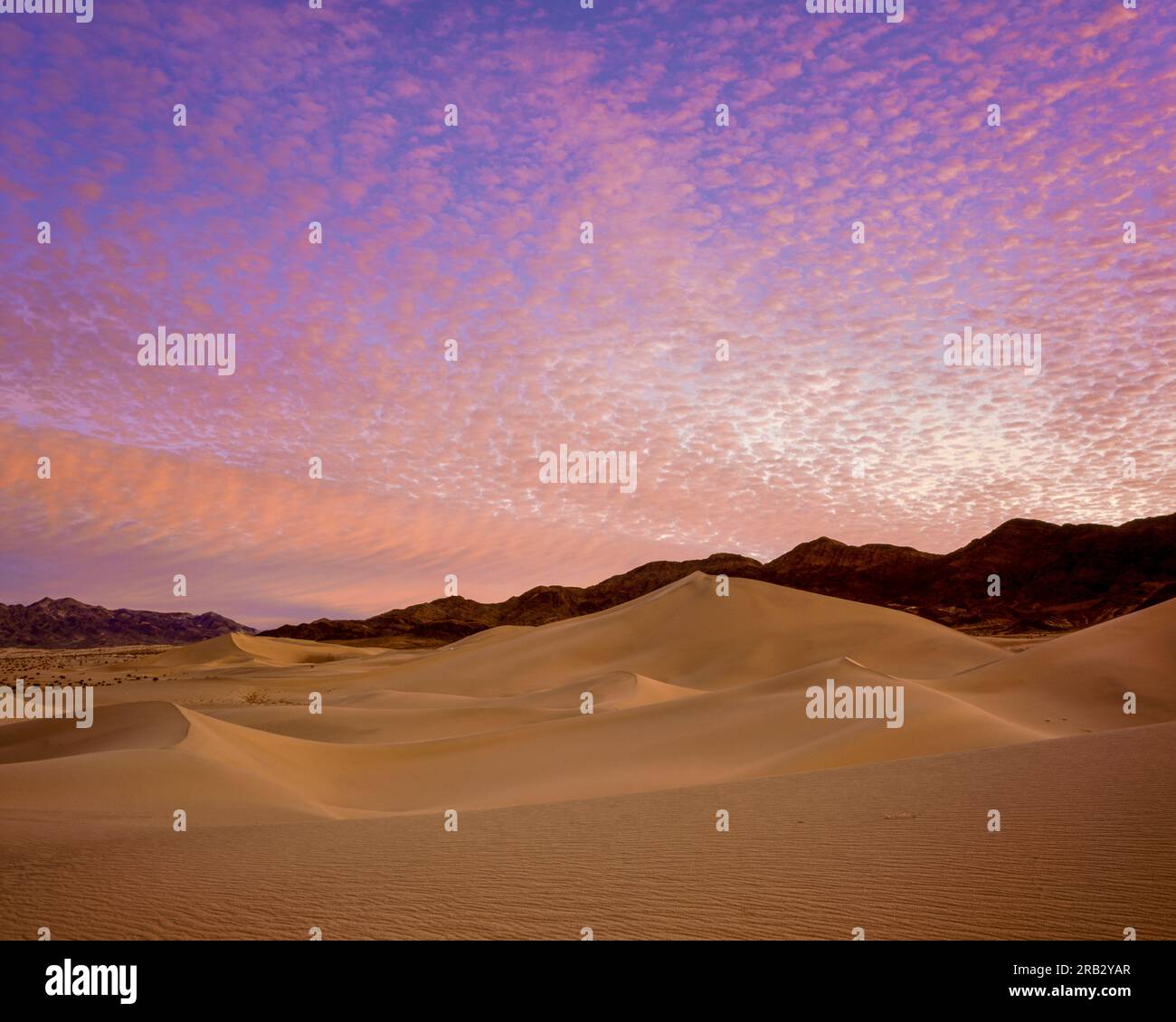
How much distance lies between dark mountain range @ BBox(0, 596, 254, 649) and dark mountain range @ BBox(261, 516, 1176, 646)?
1626 inches

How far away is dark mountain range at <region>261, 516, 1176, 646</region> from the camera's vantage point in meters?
81.5

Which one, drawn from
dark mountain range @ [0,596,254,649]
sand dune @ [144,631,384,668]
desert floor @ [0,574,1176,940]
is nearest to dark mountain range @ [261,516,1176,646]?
sand dune @ [144,631,384,668]

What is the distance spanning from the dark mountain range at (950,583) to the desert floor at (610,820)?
2304 inches

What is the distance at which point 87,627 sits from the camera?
148875 millimetres

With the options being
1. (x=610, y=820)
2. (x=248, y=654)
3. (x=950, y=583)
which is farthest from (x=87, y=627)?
(x=610, y=820)

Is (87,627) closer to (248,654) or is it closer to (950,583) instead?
(248,654)

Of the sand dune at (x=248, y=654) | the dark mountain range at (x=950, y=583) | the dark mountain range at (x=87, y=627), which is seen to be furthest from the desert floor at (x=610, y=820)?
the dark mountain range at (x=87, y=627)

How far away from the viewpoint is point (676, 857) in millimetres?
7750

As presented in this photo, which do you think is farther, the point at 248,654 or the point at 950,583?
the point at 950,583

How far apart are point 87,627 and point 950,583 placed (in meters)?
135

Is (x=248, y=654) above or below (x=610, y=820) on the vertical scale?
above

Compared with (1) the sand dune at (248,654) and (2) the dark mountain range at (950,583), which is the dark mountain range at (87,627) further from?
(1) the sand dune at (248,654)

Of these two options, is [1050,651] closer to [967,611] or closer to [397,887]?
[397,887]
